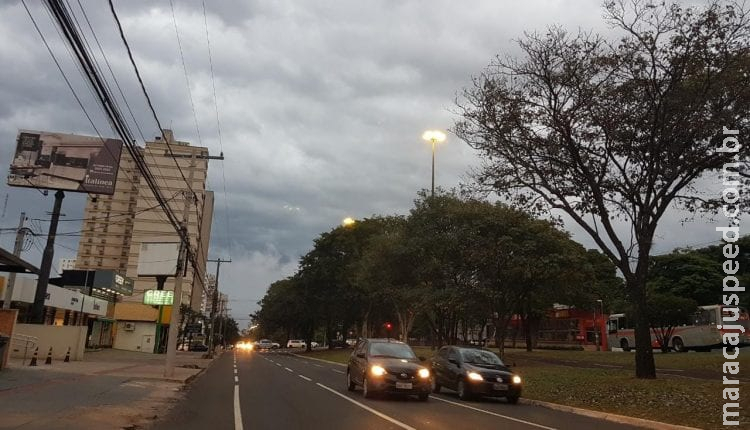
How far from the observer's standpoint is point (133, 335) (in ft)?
194

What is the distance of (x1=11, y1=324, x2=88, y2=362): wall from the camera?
28.9 m

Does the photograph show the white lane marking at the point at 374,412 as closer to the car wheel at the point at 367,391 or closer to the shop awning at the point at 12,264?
the car wheel at the point at 367,391

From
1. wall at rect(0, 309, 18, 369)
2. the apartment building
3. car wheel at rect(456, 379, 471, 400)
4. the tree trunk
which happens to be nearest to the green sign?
the apartment building

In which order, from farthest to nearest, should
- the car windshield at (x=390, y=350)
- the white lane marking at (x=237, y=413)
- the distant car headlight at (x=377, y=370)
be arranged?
the car windshield at (x=390, y=350) → the distant car headlight at (x=377, y=370) → the white lane marking at (x=237, y=413)

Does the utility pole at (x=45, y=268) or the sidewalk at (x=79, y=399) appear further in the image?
the utility pole at (x=45, y=268)

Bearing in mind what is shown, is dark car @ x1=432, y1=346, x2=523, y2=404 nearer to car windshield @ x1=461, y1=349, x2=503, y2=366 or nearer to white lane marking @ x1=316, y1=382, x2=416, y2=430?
car windshield @ x1=461, y1=349, x2=503, y2=366

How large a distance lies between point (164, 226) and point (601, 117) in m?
98.1

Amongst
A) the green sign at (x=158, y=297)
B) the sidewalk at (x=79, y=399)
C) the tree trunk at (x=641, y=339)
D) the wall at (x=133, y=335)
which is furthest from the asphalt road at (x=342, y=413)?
the wall at (x=133, y=335)

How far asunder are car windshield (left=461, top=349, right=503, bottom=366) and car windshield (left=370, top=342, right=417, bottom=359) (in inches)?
71.7

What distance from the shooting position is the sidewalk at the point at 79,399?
10148 millimetres

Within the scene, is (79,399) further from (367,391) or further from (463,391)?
(463,391)

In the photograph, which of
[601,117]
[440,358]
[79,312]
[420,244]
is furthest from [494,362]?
[79,312]

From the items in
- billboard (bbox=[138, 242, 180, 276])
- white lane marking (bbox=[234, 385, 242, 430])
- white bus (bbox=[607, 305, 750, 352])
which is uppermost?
billboard (bbox=[138, 242, 180, 276])

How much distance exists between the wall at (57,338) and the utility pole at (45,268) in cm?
312
